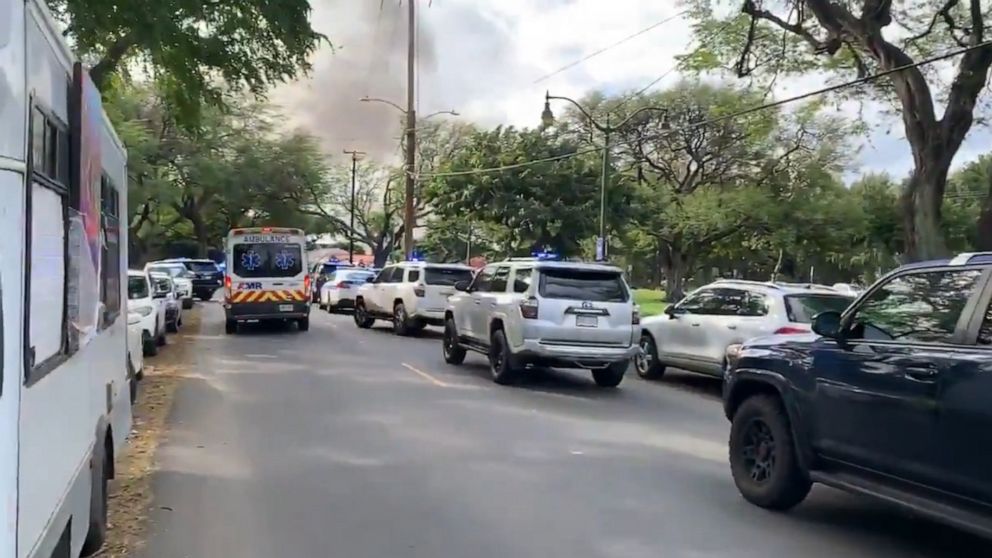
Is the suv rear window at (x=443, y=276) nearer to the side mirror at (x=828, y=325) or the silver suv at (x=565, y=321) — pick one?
the silver suv at (x=565, y=321)

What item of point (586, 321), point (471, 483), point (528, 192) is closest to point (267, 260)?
point (586, 321)

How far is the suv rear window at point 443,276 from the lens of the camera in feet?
72.1

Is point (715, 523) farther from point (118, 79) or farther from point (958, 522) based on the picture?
point (118, 79)

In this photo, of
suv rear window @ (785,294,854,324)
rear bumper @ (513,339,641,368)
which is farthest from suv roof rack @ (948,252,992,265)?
rear bumper @ (513,339,641,368)

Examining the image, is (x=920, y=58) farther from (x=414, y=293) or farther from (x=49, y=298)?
(x=49, y=298)

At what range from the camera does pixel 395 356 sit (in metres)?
17.9

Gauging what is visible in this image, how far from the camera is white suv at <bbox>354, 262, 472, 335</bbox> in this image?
2192cm

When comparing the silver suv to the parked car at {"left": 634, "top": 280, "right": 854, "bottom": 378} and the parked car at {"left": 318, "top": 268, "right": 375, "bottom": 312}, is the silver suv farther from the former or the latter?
the parked car at {"left": 318, "top": 268, "right": 375, "bottom": 312}

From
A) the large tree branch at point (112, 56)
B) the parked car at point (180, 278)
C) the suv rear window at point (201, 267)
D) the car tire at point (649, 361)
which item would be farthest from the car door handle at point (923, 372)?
the suv rear window at point (201, 267)

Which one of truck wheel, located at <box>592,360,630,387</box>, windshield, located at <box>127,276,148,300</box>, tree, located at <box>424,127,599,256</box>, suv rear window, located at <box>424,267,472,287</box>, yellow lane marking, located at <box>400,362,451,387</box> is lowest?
yellow lane marking, located at <box>400,362,451,387</box>

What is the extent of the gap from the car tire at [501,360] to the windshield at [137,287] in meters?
6.45

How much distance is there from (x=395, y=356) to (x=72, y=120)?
13.4m

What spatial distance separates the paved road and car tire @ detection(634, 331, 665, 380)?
61.9 inches

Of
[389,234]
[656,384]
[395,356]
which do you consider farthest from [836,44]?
[389,234]
